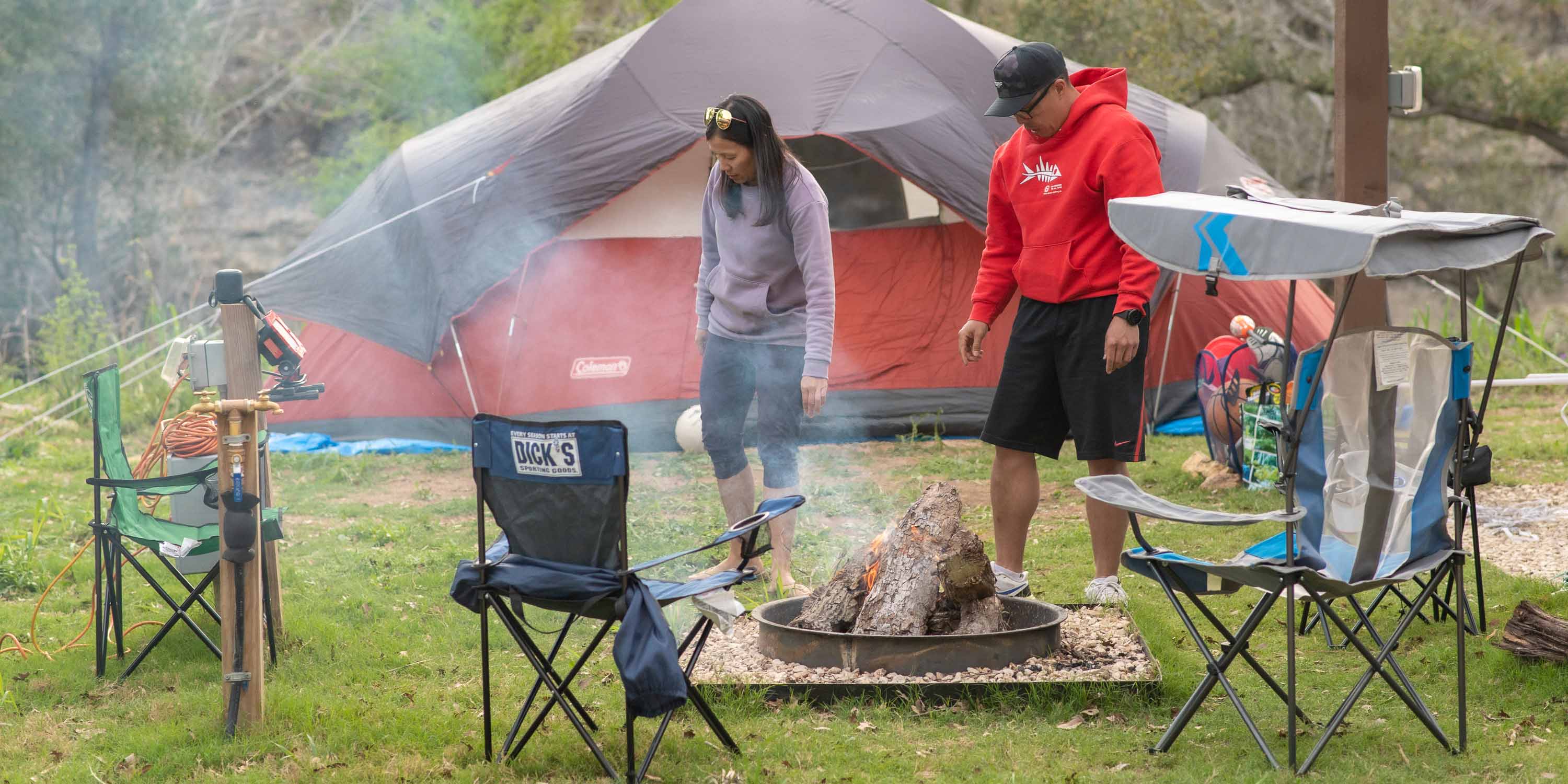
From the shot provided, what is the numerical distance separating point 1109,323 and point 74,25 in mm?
13056

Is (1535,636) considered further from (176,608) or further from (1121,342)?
(176,608)

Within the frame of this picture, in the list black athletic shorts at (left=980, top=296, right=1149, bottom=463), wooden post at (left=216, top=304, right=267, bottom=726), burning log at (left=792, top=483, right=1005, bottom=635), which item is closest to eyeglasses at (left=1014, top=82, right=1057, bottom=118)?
black athletic shorts at (left=980, top=296, right=1149, bottom=463)

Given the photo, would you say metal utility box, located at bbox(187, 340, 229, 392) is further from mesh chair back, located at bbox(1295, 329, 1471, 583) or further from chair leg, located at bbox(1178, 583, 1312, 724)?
mesh chair back, located at bbox(1295, 329, 1471, 583)

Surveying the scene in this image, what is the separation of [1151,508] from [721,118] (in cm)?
163

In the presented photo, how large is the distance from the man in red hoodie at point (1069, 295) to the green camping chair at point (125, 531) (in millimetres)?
2071

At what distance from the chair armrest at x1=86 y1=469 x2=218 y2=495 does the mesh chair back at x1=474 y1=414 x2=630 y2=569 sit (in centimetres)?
120

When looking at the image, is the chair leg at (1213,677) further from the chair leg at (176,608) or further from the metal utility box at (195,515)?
the metal utility box at (195,515)

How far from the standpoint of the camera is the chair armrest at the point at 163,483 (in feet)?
11.7

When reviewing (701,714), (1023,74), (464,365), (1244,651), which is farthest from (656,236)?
(1244,651)

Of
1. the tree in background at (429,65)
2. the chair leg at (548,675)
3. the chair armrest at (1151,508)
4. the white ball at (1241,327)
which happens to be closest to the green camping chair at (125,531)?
the chair leg at (548,675)

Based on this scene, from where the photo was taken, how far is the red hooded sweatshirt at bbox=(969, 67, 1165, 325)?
3.59m

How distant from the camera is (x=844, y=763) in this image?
2.97 meters

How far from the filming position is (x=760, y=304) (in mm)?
4023

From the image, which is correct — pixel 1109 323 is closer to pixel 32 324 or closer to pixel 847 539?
pixel 847 539
